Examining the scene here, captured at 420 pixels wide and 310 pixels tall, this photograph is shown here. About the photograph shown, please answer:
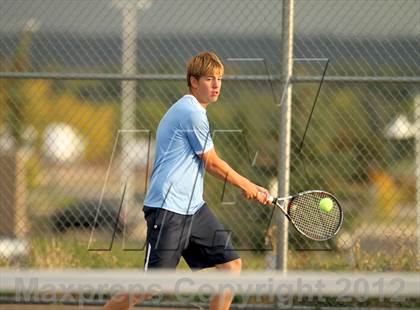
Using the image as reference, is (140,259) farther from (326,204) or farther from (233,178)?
(233,178)

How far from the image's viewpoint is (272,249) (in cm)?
668

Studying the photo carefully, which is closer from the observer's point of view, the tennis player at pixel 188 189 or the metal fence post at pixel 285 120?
the tennis player at pixel 188 189

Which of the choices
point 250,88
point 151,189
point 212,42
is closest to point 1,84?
point 250,88

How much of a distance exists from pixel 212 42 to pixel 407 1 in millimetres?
1335

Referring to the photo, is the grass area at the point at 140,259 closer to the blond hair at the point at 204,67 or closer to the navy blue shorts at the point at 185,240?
the navy blue shorts at the point at 185,240

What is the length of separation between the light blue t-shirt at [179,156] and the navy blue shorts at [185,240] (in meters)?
0.05

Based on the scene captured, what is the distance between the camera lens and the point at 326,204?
5531 millimetres

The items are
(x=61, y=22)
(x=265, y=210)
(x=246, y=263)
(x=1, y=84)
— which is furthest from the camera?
(x=1, y=84)

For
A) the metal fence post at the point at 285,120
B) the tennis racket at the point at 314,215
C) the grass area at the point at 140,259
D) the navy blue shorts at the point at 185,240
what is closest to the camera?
the navy blue shorts at the point at 185,240

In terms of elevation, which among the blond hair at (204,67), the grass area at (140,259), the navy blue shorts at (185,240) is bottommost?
the navy blue shorts at (185,240)

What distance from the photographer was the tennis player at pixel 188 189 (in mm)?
4945

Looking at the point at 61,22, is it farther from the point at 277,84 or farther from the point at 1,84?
the point at 1,84

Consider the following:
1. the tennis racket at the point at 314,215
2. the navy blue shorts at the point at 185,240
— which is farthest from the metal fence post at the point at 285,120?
the navy blue shorts at the point at 185,240

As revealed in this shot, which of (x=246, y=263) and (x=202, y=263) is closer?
(x=202, y=263)
